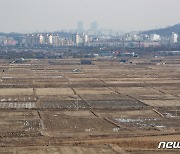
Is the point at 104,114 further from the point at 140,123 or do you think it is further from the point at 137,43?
the point at 137,43

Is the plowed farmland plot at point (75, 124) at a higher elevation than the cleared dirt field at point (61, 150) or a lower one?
lower

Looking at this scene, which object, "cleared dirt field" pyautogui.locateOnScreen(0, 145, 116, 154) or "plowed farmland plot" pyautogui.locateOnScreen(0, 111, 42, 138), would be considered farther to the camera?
"plowed farmland plot" pyautogui.locateOnScreen(0, 111, 42, 138)

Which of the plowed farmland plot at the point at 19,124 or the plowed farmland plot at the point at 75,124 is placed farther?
the plowed farmland plot at the point at 75,124

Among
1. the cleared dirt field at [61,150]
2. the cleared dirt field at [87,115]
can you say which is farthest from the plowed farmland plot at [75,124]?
the cleared dirt field at [61,150]

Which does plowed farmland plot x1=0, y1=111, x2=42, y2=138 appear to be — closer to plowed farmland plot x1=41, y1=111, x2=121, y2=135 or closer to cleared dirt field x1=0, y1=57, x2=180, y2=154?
cleared dirt field x1=0, y1=57, x2=180, y2=154

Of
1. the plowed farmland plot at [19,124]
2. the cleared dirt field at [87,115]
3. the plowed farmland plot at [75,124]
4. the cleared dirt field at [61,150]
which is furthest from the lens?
the plowed farmland plot at [75,124]

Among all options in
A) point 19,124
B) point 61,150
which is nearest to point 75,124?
point 19,124

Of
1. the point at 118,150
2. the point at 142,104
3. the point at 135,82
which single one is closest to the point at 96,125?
the point at 118,150

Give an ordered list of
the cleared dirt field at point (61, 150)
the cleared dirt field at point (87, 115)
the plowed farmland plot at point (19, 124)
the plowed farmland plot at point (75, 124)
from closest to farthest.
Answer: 1. the cleared dirt field at point (61, 150)
2. the cleared dirt field at point (87, 115)
3. the plowed farmland plot at point (19, 124)
4. the plowed farmland plot at point (75, 124)

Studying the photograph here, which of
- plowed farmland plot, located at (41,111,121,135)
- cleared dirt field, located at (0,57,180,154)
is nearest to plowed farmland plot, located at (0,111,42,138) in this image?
cleared dirt field, located at (0,57,180,154)

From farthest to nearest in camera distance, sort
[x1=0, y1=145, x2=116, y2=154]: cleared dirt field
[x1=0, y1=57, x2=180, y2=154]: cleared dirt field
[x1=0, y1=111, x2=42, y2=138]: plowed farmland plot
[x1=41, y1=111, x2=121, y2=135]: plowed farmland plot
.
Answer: [x1=41, y1=111, x2=121, y2=135]: plowed farmland plot, [x1=0, y1=111, x2=42, y2=138]: plowed farmland plot, [x1=0, y1=57, x2=180, y2=154]: cleared dirt field, [x1=0, y1=145, x2=116, y2=154]: cleared dirt field

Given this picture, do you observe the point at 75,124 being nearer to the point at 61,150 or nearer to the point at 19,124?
the point at 19,124

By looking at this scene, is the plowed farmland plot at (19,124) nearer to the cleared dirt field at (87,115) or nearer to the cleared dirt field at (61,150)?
the cleared dirt field at (87,115)
